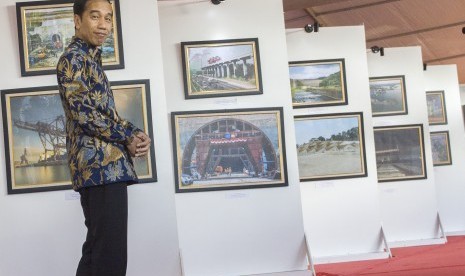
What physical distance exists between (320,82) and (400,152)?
347 centimetres

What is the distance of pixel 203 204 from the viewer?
9773 mm

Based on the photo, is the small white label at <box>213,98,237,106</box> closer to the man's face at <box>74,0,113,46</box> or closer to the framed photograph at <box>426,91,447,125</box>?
the man's face at <box>74,0,113,46</box>

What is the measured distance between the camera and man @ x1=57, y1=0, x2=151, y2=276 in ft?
14.6

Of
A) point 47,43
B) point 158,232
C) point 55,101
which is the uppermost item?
point 47,43

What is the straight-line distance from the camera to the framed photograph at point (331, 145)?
12594mm

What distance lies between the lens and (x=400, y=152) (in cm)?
1540

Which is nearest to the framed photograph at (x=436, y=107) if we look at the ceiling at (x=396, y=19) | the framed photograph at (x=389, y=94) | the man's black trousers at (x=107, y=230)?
the ceiling at (x=396, y=19)

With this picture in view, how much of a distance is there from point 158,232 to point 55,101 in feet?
4.52

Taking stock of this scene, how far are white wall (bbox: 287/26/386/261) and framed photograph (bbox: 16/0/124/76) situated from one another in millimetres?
5604

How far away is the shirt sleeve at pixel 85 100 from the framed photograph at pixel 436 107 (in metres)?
14.3

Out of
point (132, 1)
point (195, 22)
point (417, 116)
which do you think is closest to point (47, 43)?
point (132, 1)

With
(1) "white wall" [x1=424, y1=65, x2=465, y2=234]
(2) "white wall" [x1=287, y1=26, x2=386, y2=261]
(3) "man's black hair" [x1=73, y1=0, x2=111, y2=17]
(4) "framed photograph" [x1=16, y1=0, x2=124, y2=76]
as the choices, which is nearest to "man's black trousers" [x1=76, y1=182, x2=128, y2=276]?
(3) "man's black hair" [x1=73, y1=0, x2=111, y2=17]

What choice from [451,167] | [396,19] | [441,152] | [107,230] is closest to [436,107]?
[441,152]

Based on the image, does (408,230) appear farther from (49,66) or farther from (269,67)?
(49,66)
